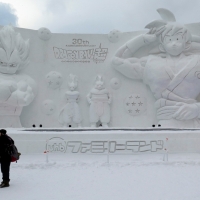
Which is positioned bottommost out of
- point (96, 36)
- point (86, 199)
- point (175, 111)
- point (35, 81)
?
point (86, 199)

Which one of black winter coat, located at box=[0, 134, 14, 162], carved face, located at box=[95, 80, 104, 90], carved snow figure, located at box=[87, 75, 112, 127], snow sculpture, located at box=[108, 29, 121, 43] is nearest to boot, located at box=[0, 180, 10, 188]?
black winter coat, located at box=[0, 134, 14, 162]

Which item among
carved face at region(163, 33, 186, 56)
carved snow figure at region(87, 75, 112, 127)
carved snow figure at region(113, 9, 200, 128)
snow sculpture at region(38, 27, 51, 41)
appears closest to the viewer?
carved snow figure at region(113, 9, 200, 128)

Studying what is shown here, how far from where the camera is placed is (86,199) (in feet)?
9.92

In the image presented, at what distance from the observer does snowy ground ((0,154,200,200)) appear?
3166mm

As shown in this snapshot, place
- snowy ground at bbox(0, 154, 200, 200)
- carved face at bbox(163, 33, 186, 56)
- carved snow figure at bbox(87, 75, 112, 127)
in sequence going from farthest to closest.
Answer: carved snow figure at bbox(87, 75, 112, 127)
carved face at bbox(163, 33, 186, 56)
snowy ground at bbox(0, 154, 200, 200)

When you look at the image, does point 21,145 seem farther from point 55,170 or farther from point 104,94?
point 104,94

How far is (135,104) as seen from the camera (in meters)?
9.93

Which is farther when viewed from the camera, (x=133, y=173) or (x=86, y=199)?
(x=133, y=173)

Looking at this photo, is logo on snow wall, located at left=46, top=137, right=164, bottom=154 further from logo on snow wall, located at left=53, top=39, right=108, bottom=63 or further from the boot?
logo on snow wall, located at left=53, top=39, right=108, bottom=63

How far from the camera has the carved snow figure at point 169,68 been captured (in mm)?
9289

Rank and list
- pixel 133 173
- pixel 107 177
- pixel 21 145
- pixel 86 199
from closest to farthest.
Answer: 1. pixel 86 199
2. pixel 107 177
3. pixel 133 173
4. pixel 21 145

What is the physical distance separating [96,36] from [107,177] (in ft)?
23.1

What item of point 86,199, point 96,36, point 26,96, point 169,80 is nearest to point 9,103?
point 26,96

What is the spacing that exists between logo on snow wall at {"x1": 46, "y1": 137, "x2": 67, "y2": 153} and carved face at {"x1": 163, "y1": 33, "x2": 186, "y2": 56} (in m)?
5.04
